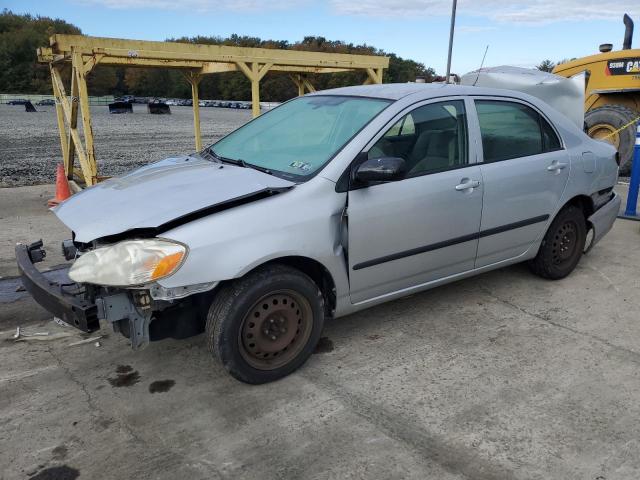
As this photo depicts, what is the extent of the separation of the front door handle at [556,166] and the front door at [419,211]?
0.84 m

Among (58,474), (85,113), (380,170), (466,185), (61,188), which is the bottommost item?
(58,474)

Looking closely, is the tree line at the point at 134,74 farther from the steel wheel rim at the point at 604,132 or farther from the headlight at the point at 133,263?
the headlight at the point at 133,263

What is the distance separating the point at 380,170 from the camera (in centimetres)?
305

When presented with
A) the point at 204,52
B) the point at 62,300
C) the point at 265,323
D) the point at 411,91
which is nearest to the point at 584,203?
the point at 411,91

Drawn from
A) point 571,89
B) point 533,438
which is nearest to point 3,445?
point 533,438

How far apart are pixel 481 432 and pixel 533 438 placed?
0.25 meters

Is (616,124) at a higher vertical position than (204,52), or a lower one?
lower

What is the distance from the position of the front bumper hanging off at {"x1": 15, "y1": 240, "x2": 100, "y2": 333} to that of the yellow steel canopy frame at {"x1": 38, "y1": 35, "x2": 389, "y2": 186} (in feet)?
16.5

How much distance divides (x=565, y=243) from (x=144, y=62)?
6.76 m

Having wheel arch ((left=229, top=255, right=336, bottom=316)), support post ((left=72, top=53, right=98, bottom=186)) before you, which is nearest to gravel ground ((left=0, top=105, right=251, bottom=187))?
support post ((left=72, top=53, right=98, bottom=186))

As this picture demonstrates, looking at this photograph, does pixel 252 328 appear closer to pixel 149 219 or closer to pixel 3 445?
pixel 149 219

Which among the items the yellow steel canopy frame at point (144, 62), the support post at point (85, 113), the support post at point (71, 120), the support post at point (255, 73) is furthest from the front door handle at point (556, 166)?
the support post at point (71, 120)

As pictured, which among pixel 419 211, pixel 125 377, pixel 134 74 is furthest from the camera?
pixel 134 74

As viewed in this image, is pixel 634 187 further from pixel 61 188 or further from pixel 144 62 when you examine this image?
pixel 61 188
